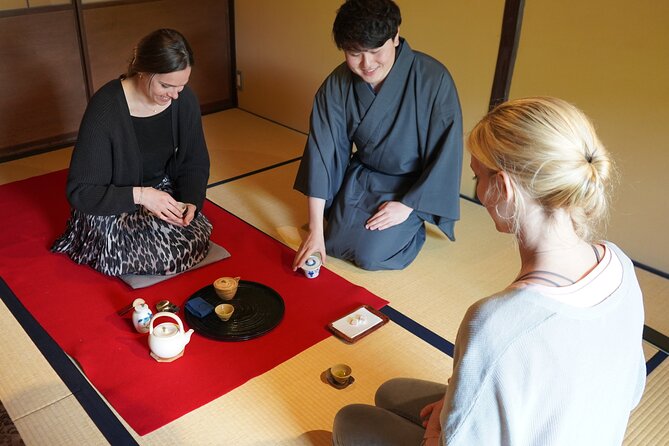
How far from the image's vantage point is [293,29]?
4.22m

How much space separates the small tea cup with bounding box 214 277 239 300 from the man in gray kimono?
327 millimetres

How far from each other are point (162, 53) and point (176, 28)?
231 centimetres

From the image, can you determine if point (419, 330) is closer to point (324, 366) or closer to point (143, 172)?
point (324, 366)

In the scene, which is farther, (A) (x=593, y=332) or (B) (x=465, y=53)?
(B) (x=465, y=53)

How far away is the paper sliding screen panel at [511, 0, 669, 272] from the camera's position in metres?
2.65

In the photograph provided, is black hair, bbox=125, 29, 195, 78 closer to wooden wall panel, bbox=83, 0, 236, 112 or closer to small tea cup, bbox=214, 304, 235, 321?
small tea cup, bbox=214, 304, 235, 321

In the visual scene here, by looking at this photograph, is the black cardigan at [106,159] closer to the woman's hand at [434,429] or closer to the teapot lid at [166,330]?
the teapot lid at [166,330]

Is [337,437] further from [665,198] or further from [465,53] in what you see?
[465,53]

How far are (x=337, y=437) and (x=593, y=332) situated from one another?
74cm

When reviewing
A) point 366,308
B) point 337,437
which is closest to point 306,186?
point 366,308

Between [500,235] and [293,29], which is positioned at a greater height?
[293,29]

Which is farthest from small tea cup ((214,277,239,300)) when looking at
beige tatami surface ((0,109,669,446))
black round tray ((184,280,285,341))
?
beige tatami surface ((0,109,669,446))

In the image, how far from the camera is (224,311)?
2322 mm

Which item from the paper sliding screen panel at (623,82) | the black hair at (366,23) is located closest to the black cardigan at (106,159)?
the black hair at (366,23)
